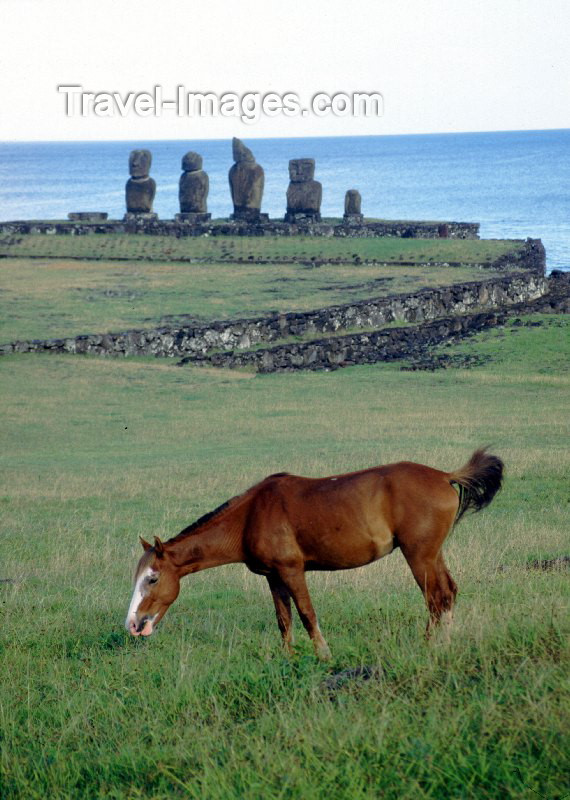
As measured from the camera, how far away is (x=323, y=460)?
20047 mm

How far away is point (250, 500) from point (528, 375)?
2906 centimetres

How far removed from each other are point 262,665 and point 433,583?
4.36 feet

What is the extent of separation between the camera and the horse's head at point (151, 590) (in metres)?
7.14

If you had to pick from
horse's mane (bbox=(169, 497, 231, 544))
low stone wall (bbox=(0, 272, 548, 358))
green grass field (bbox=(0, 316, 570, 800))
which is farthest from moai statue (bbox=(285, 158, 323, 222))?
horse's mane (bbox=(169, 497, 231, 544))

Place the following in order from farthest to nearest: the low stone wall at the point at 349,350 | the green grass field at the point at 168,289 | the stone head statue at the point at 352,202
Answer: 1. the stone head statue at the point at 352,202
2. the green grass field at the point at 168,289
3. the low stone wall at the point at 349,350

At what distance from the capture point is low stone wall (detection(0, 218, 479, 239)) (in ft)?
219

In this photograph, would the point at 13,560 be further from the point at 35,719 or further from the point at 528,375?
the point at 528,375

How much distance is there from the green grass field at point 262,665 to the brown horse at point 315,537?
0.35 meters

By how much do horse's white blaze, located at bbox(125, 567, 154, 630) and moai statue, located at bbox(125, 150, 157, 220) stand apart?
64.9 m

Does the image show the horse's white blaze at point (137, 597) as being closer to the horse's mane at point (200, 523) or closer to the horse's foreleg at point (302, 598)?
the horse's mane at point (200, 523)

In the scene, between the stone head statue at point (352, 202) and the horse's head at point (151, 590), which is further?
the stone head statue at point (352, 202)

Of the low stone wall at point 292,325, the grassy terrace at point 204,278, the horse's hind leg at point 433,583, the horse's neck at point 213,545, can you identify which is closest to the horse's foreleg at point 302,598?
the horse's neck at point 213,545

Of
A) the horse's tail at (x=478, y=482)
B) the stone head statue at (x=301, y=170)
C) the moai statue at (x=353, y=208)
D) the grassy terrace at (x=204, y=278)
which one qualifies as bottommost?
the horse's tail at (x=478, y=482)

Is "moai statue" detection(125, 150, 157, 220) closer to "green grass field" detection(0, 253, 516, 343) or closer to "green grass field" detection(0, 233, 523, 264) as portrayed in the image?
"green grass field" detection(0, 233, 523, 264)
